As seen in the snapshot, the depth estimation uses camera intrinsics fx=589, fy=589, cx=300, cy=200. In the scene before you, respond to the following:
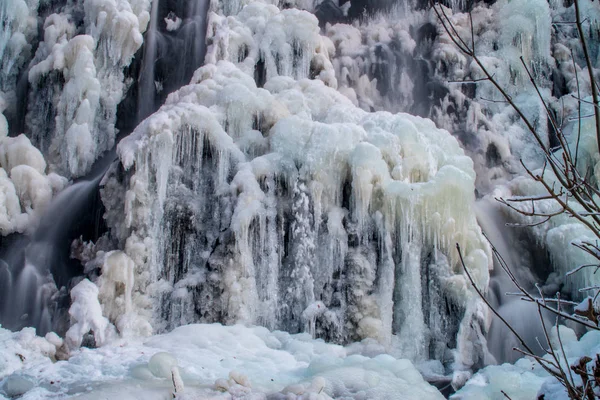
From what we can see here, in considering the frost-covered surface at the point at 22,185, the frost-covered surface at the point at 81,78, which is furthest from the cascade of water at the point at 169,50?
the frost-covered surface at the point at 22,185

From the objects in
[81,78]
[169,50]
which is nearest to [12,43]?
[81,78]

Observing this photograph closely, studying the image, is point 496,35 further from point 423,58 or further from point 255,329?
point 255,329

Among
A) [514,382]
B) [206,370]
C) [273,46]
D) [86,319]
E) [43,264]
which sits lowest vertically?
[514,382]

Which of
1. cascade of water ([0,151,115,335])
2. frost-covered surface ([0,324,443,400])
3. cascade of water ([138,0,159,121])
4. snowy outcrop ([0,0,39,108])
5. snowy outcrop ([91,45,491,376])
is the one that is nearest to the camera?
frost-covered surface ([0,324,443,400])

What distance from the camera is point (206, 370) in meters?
5.37

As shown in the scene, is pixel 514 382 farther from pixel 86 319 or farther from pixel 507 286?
pixel 86 319

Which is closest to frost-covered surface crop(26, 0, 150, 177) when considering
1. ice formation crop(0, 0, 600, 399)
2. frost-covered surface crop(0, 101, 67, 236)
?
ice formation crop(0, 0, 600, 399)

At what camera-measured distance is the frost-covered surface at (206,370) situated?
4.69 m

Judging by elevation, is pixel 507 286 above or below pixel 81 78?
below

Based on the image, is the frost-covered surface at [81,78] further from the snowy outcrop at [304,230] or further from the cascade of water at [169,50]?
the snowy outcrop at [304,230]

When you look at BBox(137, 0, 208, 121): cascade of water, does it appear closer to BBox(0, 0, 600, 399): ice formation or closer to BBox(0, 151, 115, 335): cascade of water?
BBox(0, 0, 600, 399): ice formation

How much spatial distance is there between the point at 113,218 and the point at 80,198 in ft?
3.25

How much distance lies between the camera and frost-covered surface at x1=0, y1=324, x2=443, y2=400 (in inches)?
185

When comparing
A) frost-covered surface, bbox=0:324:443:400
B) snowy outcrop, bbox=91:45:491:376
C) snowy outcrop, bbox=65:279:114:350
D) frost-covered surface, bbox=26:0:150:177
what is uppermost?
frost-covered surface, bbox=26:0:150:177
